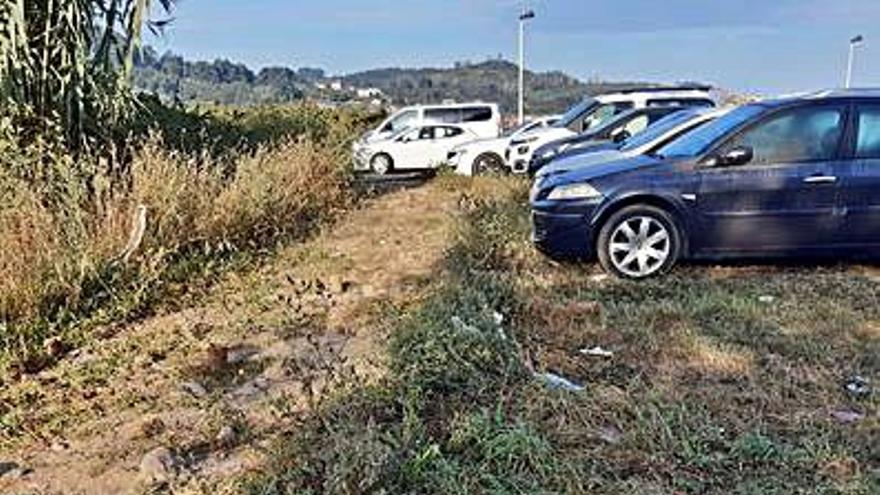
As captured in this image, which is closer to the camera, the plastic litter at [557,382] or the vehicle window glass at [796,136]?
the plastic litter at [557,382]

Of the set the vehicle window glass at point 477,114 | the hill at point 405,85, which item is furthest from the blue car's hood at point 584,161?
the vehicle window glass at point 477,114

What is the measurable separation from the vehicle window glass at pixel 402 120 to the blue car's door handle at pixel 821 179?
17497 millimetres

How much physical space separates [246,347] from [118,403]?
36.9 inches

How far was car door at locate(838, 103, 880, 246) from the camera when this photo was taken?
703 centimetres

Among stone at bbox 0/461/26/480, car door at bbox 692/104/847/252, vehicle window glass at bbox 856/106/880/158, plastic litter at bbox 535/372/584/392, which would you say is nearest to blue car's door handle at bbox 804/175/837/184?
car door at bbox 692/104/847/252

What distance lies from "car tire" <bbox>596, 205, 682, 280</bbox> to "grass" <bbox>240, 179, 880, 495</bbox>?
0.71 metres

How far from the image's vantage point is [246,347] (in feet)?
16.6

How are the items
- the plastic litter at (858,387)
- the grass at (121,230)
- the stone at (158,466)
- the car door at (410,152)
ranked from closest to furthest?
the stone at (158,466), the plastic litter at (858,387), the grass at (121,230), the car door at (410,152)

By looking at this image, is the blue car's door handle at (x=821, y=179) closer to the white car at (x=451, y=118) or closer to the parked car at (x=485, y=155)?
the parked car at (x=485, y=155)

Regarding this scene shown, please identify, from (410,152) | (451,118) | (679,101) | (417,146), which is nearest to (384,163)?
(410,152)

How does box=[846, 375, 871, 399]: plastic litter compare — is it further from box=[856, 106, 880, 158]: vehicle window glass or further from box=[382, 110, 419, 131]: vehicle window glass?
box=[382, 110, 419, 131]: vehicle window glass

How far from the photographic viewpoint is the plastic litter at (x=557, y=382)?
4.34 meters

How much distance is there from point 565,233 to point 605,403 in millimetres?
3339

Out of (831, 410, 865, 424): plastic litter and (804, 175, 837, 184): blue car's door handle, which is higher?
(804, 175, 837, 184): blue car's door handle
